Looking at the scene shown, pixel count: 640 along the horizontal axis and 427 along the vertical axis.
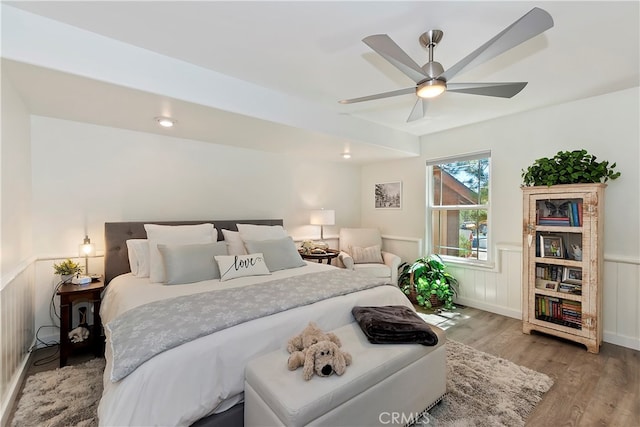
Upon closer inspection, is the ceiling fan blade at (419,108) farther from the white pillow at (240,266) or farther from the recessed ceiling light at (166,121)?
the recessed ceiling light at (166,121)

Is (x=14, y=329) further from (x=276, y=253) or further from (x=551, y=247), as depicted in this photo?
(x=551, y=247)

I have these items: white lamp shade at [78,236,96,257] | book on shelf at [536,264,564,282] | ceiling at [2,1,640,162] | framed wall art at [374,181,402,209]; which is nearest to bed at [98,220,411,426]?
white lamp shade at [78,236,96,257]

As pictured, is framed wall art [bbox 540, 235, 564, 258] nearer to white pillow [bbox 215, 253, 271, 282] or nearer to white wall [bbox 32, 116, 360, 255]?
white pillow [bbox 215, 253, 271, 282]

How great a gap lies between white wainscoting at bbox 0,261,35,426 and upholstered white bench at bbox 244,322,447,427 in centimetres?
159

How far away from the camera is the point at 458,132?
3.91 meters

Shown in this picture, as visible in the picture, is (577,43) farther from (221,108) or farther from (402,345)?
(221,108)

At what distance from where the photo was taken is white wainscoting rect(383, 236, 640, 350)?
2.69m

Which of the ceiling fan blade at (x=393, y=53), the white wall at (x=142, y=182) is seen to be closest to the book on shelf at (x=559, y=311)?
the ceiling fan blade at (x=393, y=53)

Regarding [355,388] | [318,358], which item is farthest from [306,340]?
[355,388]

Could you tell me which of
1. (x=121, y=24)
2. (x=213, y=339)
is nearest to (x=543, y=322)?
(x=213, y=339)

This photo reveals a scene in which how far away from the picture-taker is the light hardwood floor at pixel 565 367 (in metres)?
1.83

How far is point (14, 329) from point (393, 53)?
312 centimetres

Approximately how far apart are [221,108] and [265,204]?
5.93ft

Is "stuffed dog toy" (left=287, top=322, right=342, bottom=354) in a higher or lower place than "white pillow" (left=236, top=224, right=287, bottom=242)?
lower
